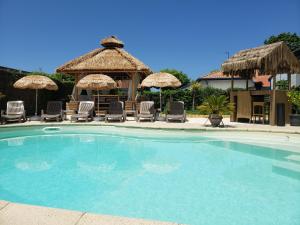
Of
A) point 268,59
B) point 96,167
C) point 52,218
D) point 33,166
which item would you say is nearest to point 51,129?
point 33,166

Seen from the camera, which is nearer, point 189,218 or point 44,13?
point 189,218

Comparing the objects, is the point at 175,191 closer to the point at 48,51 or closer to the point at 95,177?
the point at 95,177

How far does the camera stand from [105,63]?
17578 mm

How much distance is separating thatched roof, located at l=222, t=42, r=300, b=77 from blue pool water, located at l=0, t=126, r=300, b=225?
14.2ft

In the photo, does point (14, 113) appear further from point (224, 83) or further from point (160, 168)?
point (224, 83)

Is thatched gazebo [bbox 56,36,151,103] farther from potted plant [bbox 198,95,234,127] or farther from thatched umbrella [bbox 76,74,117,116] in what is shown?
potted plant [bbox 198,95,234,127]

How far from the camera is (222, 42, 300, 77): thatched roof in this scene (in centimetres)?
1153

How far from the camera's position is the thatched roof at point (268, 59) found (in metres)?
11.5

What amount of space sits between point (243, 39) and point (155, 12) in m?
12.5

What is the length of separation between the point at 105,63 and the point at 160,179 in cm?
1331

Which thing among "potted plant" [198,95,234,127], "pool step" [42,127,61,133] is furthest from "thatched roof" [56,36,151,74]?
"potted plant" [198,95,234,127]

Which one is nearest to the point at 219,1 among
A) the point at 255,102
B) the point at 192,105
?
the point at 192,105

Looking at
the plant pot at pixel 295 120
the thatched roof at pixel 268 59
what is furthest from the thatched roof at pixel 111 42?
the plant pot at pixel 295 120

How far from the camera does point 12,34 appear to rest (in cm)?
1805
